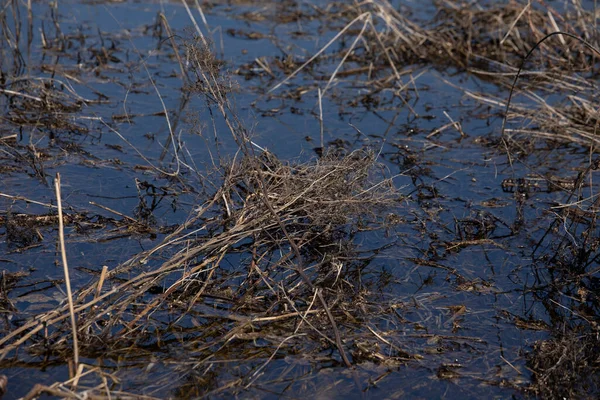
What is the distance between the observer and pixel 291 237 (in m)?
3.46

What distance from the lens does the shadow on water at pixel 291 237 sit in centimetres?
265

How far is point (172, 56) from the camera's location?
20.7 feet

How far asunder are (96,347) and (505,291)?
173 cm

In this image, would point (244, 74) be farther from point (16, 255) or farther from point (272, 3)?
point (16, 255)

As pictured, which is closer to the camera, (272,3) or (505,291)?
(505,291)

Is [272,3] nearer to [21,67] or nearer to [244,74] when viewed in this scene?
[244,74]

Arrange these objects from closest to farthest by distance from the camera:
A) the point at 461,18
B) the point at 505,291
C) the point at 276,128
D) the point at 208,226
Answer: the point at 505,291, the point at 208,226, the point at 276,128, the point at 461,18

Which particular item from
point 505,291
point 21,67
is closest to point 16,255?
point 505,291

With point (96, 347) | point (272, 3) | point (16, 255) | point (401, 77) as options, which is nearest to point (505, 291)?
point (96, 347)

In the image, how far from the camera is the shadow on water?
2.65 m

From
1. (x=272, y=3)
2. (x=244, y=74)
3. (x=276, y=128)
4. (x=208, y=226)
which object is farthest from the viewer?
(x=272, y=3)

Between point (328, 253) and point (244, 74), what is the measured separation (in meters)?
2.84

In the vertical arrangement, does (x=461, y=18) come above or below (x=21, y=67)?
below

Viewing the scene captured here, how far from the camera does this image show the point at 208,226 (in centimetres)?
362
